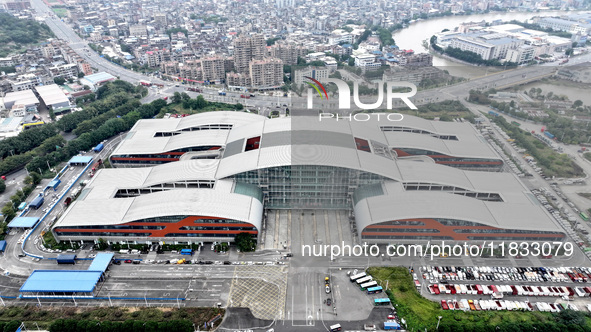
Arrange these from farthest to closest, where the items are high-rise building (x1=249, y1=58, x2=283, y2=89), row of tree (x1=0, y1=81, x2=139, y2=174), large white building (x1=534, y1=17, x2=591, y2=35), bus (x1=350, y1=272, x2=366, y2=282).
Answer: large white building (x1=534, y1=17, x2=591, y2=35)
high-rise building (x1=249, y1=58, x2=283, y2=89)
row of tree (x1=0, y1=81, x2=139, y2=174)
bus (x1=350, y1=272, x2=366, y2=282)

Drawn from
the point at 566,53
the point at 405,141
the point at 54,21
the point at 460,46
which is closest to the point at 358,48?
the point at 460,46

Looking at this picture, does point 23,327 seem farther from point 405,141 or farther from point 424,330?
point 405,141

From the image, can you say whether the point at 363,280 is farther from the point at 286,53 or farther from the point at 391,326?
the point at 286,53

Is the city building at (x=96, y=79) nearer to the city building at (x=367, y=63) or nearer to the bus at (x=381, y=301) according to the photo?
the city building at (x=367, y=63)

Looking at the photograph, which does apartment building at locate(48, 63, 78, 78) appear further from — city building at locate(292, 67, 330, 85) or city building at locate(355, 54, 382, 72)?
city building at locate(355, 54, 382, 72)

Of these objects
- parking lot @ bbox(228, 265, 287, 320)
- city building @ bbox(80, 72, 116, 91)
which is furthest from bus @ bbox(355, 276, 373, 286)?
city building @ bbox(80, 72, 116, 91)

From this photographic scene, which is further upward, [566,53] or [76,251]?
[566,53]

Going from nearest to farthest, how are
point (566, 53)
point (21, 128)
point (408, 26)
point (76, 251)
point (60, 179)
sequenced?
point (76, 251) < point (60, 179) < point (21, 128) < point (566, 53) < point (408, 26)
